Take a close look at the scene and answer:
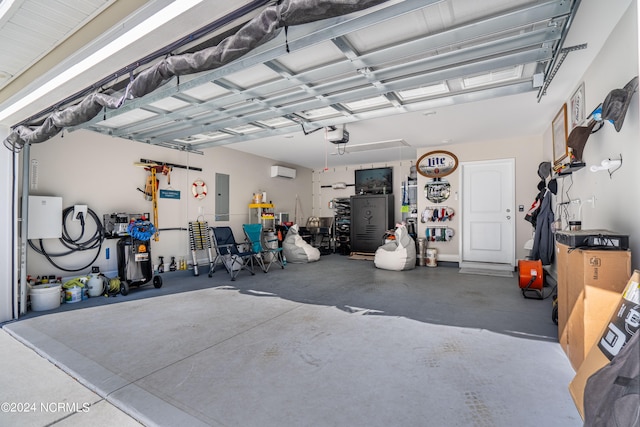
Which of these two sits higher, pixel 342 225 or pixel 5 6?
pixel 5 6

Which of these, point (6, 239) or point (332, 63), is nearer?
point (332, 63)

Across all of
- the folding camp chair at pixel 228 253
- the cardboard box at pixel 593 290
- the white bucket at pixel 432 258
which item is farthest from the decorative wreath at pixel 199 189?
the cardboard box at pixel 593 290

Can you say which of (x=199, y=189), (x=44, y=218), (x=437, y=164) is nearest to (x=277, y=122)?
(x=199, y=189)

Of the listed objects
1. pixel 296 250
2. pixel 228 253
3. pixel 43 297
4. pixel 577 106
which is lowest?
pixel 43 297

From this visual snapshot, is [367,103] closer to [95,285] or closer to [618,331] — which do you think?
[618,331]

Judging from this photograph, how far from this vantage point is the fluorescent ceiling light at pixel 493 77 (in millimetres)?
3072

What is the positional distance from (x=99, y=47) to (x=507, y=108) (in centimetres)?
483

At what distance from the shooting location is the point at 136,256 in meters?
4.76

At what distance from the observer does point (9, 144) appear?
351 cm

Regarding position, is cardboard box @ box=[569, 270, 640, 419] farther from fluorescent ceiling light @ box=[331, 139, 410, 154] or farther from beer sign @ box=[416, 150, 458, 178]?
beer sign @ box=[416, 150, 458, 178]

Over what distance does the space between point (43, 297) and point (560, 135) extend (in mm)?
7227

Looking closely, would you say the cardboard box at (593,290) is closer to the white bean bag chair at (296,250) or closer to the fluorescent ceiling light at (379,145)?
the fluorescent ceiling light at (379,145)

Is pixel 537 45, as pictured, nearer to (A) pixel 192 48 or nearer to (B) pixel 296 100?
(B) pixel 296 100

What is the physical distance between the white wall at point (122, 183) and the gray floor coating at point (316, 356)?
138 centimetres
